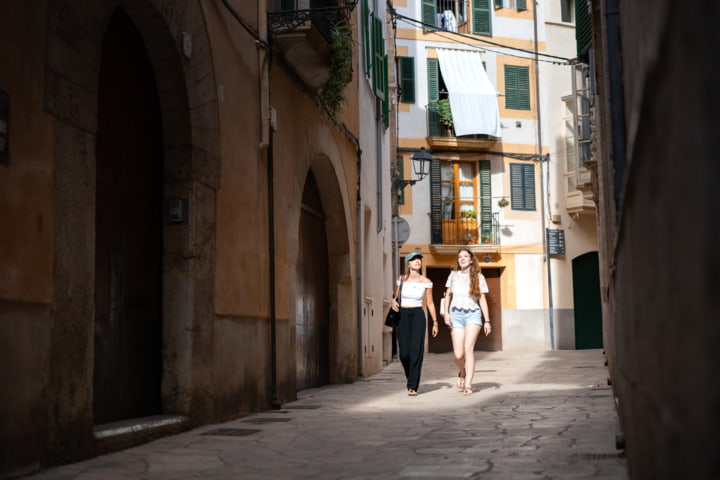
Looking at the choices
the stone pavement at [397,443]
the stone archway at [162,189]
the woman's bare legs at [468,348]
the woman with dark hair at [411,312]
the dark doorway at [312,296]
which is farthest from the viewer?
the dark doorway at [312,296]

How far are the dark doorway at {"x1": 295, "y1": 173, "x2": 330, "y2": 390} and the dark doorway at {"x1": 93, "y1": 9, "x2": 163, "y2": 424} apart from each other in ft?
15.3

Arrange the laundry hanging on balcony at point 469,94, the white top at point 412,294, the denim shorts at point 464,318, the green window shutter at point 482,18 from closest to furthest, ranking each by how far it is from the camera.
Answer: the denim shorts at point 464,318 → the white top at point 412,294 → the laundry hanging on balcony at point 469,94 → the green window shutter at point 482,18

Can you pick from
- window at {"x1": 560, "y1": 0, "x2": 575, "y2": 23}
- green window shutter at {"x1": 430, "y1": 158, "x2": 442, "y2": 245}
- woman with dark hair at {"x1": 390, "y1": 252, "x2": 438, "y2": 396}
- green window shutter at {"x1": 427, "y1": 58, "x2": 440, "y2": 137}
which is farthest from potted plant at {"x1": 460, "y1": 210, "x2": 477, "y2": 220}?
woman with dark hair at {"x1": 390, "y1": 252, "x2": 438, "y2": 396}

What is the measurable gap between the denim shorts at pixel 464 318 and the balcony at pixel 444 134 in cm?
1965

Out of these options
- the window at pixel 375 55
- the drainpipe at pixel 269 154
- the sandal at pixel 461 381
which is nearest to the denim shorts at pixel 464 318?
the sandal at pixel 461 381

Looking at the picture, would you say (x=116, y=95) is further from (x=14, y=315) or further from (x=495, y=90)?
(x=495, y=90)

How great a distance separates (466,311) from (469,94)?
66.4 feet

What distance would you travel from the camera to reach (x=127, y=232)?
6.66m

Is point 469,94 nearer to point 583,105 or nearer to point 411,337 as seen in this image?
point 583,105

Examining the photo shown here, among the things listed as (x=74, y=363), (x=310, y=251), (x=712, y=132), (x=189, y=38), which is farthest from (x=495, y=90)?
(x=712, y=132)

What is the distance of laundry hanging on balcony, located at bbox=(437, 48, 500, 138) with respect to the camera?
3008 cm

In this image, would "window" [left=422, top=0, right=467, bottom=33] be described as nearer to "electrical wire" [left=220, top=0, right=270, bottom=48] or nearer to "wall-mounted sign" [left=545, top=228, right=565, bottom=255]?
"wall-mounted sign" [left=545, top=228, right=565, bottom=255]

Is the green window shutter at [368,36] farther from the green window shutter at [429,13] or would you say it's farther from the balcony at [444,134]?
the green window shutter at [429,13]

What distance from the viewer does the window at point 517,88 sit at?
1224 inches
